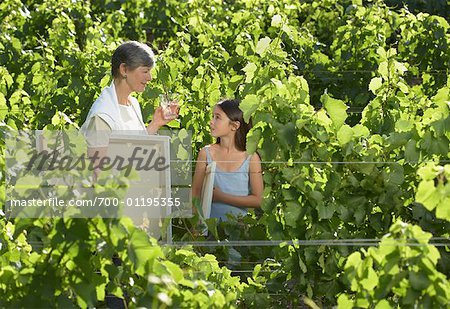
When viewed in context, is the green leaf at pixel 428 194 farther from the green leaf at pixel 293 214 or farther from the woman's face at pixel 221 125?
the woman's face at pixel 221 125

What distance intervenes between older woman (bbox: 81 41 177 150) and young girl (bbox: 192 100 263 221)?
10.7 inches

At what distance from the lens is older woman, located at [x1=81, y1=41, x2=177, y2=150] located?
442 centimetres

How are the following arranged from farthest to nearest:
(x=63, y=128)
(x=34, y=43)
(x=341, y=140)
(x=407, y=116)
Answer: (x=34, y=43) → (x=407, y=116) → (x=63, y=128) → (x=341, y=140)

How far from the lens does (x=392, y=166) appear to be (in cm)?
422

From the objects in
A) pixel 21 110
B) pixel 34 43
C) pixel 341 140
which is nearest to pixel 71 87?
pixel 21 110

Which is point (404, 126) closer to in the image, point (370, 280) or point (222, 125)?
point (222, 125)

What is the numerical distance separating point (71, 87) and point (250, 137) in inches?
108

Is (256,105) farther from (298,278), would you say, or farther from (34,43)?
(34,43)

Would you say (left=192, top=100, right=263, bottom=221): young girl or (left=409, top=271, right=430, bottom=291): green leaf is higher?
(left=409, top=271, right=430, bottom=291): green leaf

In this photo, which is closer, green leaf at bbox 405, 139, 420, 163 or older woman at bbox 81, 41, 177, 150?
green leaf at bbox 405, 139, 420, 163

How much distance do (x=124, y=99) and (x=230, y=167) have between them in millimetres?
524

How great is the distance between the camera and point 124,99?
4566 millimetres

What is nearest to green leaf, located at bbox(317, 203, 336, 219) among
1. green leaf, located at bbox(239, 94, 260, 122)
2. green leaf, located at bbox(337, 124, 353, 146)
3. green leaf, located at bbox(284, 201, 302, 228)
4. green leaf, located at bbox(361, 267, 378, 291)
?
green leaf, located at bbox(284, 201, 302, 228)

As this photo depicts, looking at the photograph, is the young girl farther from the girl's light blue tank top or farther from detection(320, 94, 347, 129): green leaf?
detection(320, 94, 347, 129): green leaf
